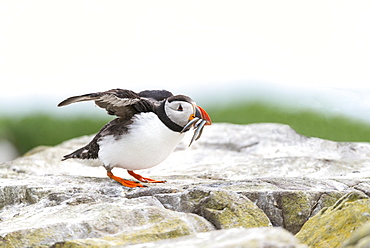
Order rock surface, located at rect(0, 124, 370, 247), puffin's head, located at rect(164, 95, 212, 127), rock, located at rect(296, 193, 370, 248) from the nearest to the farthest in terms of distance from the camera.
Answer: rock, located at rect(296, 193, 370, 248)
rock surface, located at rect(0, 124, 370, 247)
puffin's head, located at rect(164, 95, 212, 127)

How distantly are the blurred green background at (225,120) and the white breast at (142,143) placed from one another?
4.36 meters

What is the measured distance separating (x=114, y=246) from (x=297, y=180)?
251cm

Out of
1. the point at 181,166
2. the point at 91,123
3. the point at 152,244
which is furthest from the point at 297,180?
the point at 91,123

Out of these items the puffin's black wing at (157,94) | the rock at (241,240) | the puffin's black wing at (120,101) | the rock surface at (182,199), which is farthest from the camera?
the puffin's black wing at (157,94)

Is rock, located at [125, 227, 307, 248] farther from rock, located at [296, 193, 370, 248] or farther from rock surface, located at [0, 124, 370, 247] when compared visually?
rock, located at [296, 193, 370, 248]

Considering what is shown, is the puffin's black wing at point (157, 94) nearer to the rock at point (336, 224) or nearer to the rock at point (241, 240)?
the rock at point (336, 224)

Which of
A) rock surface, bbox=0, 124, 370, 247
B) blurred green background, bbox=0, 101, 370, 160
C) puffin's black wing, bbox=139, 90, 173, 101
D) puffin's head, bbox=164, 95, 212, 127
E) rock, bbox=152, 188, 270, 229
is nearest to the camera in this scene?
rock surface, bbox=0, 124, 370, 247

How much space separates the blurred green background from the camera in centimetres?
979

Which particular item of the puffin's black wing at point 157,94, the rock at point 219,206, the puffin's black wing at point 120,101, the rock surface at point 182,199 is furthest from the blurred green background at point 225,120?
the rock at point 219,206

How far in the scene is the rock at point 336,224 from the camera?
376 cm

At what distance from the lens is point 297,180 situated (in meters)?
5.57

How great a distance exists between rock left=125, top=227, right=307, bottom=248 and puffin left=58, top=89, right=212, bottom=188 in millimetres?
2614

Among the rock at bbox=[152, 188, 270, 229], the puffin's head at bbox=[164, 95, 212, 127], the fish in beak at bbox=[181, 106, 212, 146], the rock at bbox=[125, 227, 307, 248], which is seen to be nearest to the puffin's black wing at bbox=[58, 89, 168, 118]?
the puffin's head at bbox=[164, 95, 212, 127]

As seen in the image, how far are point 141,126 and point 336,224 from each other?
233 cm
